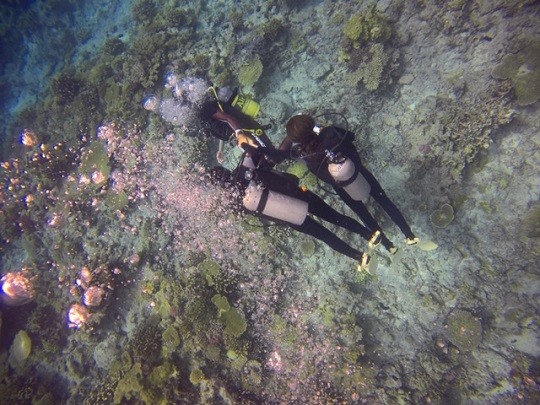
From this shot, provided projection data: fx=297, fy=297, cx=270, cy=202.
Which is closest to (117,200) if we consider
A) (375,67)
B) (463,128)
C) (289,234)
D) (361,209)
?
(289,234)

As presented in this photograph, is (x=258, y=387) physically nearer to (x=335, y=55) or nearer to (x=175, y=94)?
(x=175, y=94)

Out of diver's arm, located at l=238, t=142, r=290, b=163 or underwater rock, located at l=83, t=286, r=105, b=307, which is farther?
underwater rock, located at l=83, t=286, r=105, b=307

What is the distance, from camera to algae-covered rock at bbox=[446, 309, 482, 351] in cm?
627

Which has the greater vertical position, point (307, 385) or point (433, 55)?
point (433, 55)

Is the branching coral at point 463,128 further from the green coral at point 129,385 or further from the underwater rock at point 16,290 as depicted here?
the underwater rock at point 16,290

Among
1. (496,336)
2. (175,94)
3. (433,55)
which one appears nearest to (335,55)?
(433,55)

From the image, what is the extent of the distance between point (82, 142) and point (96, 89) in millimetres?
2061

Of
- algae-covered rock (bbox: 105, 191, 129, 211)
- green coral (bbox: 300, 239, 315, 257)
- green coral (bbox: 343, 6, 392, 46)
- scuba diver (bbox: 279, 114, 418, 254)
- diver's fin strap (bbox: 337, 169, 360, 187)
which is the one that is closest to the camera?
scuba diver (bbox: 279, 114, 418, 254)

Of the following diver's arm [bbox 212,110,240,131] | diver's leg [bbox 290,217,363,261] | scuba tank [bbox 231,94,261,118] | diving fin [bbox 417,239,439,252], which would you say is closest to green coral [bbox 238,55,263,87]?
scuba tank [bbox 231,94,261,118]

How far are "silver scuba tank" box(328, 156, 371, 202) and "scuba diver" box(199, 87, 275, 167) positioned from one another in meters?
1.21

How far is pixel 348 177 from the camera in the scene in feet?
17.0

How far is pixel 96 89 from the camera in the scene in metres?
10.4

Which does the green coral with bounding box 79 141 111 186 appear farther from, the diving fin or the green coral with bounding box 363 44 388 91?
the diving fin

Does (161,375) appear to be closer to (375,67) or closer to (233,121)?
(233,121)
